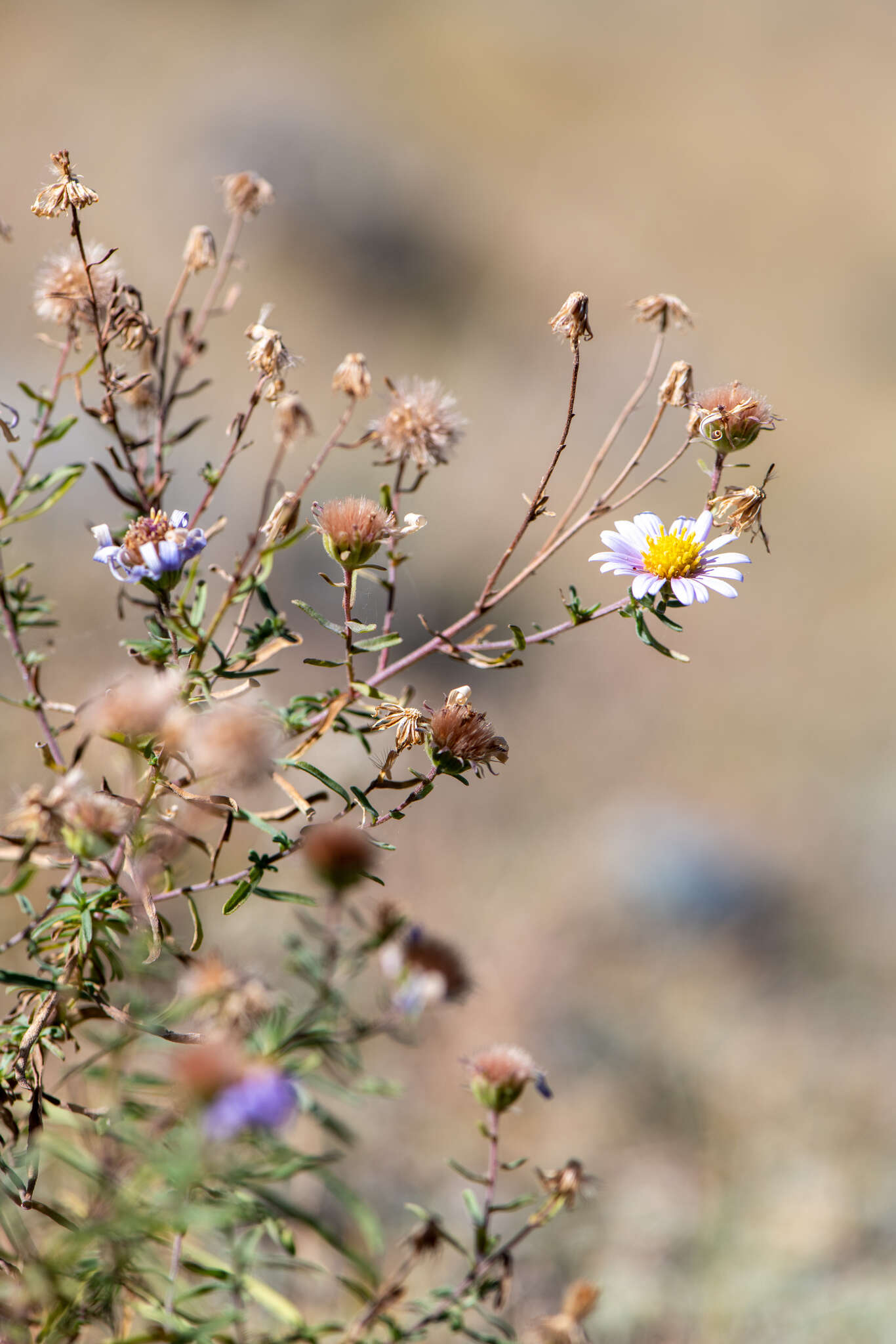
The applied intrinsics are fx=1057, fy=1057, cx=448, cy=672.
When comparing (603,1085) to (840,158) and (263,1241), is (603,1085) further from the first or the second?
(840,158)

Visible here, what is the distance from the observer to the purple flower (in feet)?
1.60

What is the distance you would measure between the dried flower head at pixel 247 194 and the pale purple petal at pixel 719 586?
552 millimetres

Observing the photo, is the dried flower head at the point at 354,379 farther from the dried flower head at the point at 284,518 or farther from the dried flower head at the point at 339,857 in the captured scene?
the dried flower head at the point at 339,857

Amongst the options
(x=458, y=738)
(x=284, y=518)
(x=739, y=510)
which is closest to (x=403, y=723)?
(x=458, y=738)

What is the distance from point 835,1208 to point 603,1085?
0.53m

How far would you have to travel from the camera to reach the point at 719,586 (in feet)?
2.32

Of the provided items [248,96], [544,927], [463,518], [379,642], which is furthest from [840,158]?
[379,642]

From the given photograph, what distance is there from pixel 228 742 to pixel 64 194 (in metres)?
0.44

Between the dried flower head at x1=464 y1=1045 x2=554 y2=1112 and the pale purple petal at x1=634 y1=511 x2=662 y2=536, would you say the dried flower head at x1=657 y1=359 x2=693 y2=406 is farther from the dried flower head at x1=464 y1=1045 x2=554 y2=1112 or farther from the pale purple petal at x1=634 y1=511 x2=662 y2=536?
the dried flower head at x1=464 y1=1045 x2=554 y2=1112

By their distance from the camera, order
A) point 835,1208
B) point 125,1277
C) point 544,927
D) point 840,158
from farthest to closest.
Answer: point 840,158
point 544,927
point 835,1208
point 125,1277

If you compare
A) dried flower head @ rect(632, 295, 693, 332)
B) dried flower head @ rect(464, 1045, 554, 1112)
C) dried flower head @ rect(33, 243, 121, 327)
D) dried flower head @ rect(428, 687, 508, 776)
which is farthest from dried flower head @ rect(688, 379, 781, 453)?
dried flower head @ rect(464, 1045, 554, 1112)

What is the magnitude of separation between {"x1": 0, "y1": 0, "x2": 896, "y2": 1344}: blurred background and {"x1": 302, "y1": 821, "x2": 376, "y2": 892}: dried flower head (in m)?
0.30

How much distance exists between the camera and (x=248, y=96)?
27.8 feet

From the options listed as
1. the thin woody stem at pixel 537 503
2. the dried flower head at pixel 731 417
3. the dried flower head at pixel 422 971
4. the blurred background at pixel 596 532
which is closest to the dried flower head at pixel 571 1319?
the dried flower head at pixel 422 971
